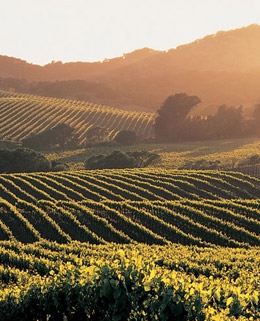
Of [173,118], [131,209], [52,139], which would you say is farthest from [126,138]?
[131,209]

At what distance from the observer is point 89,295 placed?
13.3 m

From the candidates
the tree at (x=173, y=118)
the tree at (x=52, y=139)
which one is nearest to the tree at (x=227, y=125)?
the tree at (x=173, y=118)

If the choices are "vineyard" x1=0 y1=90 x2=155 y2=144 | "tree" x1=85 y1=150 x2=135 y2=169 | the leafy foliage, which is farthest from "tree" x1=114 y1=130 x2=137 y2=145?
"tree" x1=85 y1=150 x2=135 y2=169

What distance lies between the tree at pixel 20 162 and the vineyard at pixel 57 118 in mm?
35294

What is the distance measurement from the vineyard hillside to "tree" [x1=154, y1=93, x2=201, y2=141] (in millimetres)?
61424

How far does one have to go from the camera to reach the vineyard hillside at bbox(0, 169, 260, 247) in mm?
37156

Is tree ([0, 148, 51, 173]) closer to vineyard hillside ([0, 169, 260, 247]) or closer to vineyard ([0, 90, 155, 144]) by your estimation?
vineyard hillside ([0, 169, 260, 247])

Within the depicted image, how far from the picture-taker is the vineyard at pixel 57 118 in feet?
387

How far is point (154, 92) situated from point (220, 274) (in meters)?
171

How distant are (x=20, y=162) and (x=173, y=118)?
5391cm

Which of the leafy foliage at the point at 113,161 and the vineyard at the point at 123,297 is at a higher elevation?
the vineyard at the point at 123,297

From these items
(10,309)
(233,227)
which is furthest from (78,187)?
(10,309)

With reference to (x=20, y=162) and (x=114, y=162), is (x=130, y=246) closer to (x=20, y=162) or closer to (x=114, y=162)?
(x=20, y=162)

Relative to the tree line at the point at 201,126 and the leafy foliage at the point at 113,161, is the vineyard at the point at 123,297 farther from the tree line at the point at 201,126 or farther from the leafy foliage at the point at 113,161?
the tree line at the point at 201,126
